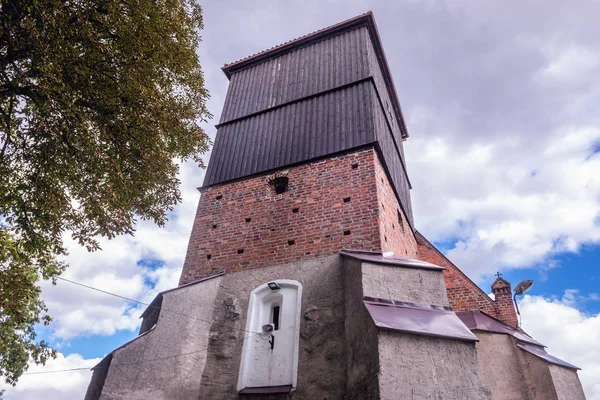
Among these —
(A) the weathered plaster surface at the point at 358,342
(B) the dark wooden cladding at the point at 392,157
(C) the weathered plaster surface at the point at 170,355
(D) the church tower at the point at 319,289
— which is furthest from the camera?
(B) the dark wooden cladding at the point at 392,157

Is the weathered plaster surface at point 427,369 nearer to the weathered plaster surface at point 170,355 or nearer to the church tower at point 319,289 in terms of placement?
the church tower at point 319,289

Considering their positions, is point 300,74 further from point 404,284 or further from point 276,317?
point 404,284

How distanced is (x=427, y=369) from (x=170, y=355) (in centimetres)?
474

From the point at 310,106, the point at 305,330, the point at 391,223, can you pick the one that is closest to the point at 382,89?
the point at 310,106

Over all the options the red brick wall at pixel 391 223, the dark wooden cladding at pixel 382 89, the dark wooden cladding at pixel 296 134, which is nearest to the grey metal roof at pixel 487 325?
the red brick wall at pixel 391 223

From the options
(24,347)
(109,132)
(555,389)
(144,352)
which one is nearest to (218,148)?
(109,132)

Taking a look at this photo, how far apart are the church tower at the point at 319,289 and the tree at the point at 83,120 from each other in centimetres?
228

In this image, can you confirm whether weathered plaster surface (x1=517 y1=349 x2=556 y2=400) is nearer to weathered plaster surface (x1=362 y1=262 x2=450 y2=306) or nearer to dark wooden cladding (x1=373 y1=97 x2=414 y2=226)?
weathered plaster surface (x1=362 y1=262 x2=450 y2=306)

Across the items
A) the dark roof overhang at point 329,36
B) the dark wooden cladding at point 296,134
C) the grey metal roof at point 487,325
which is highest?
the dark roof overhang at point 329,36

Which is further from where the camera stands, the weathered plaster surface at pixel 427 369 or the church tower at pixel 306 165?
the church tower at pixel 306 165

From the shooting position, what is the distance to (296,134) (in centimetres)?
1163

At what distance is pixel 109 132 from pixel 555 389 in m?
9.63

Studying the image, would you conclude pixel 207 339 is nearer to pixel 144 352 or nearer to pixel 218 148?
pixel 144 352

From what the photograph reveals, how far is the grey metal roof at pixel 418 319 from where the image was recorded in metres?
5.87
